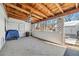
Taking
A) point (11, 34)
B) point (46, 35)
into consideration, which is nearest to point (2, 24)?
point (11, 34)

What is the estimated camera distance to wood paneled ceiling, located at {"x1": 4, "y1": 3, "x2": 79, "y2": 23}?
2091mm

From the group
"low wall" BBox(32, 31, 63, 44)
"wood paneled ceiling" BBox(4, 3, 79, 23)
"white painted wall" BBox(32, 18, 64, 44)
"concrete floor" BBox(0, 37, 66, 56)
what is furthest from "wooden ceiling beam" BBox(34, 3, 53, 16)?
"concrete floor" BBox(0, 37, 66, 56)

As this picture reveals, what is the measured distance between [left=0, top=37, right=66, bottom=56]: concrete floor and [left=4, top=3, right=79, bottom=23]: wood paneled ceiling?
51cm

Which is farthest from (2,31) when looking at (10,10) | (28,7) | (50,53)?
(50,53)

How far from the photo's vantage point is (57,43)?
2.64m

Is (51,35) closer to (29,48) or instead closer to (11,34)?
(29,48)

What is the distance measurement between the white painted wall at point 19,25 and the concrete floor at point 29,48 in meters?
0.18

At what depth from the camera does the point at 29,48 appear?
2.49 metres

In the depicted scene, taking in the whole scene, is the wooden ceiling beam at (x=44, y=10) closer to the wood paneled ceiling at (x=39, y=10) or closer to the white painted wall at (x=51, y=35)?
the wood paneled ceiling at (x=39, y=10)

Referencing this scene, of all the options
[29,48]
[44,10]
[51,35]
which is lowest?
[29,48]

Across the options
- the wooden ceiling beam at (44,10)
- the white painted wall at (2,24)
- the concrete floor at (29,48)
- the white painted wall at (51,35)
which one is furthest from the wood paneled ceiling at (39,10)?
the concrete floor at (29,48)

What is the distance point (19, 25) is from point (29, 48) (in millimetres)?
637

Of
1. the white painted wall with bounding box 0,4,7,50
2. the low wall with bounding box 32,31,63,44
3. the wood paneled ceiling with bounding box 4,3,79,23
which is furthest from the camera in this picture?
the low wall with bounding box 32,31,63,44

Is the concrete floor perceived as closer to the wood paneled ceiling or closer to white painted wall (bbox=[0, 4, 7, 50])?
white painted wall (bbox=[0, 4, 7, 50])
